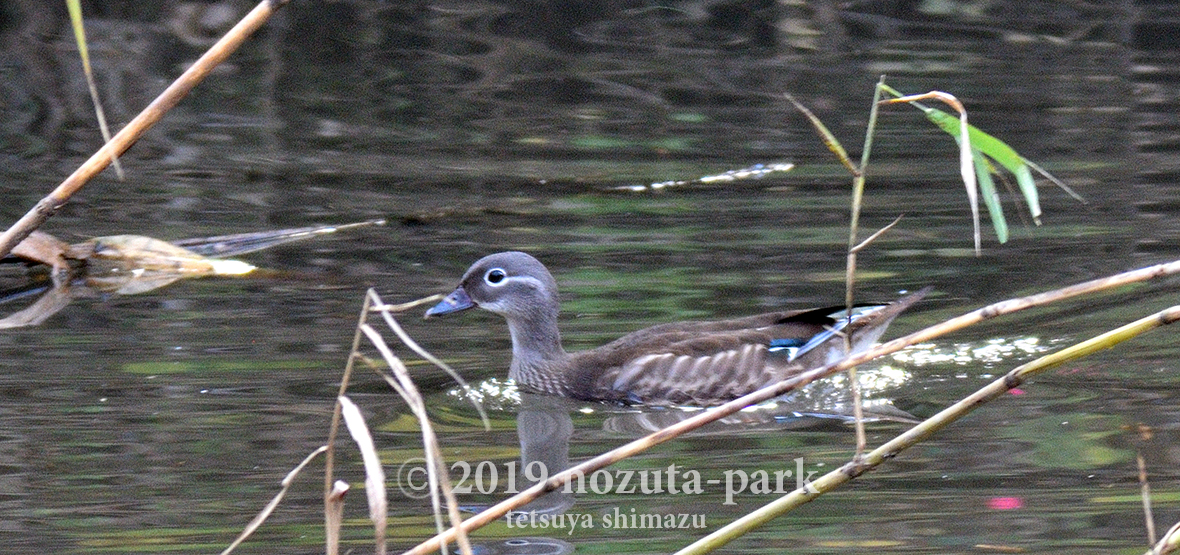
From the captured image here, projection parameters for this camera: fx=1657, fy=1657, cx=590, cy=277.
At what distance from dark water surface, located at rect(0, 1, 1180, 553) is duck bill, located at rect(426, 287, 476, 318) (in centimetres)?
18

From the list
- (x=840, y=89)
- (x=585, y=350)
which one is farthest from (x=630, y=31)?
(x=585, y=350)

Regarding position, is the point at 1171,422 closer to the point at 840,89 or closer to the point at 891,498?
the point at 891,498

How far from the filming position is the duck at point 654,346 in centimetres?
679

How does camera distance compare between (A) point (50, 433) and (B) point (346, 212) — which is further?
(B) point (346, 212)

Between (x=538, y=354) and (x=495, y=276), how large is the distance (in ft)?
1.30

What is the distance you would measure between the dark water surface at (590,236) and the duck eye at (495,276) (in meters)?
0.36

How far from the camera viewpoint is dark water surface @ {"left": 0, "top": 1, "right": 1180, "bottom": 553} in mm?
5164

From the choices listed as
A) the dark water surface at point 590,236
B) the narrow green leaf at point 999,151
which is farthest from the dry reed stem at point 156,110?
the dark water surface at point 590,236

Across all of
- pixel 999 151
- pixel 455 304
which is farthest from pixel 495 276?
pixel 999 151

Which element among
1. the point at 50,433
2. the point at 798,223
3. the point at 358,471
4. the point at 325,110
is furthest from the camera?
the point at 325,110

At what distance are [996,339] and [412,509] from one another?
3160 mm

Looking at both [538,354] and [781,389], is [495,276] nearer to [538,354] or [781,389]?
[538,354]

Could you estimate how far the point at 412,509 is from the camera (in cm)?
512

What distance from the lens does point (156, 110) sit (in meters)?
2.88
